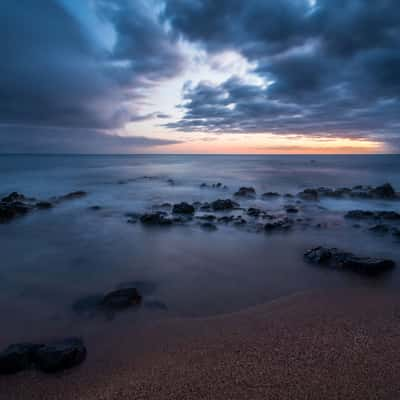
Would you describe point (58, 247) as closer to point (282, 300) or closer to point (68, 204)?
point (282, 300)

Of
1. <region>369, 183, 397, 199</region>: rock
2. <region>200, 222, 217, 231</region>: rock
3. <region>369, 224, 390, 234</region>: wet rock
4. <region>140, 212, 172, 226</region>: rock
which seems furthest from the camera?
<region>369, 183, 397, 199</region>: rock

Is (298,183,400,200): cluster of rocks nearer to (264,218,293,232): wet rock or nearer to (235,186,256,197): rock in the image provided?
(235,186,256,197): rock

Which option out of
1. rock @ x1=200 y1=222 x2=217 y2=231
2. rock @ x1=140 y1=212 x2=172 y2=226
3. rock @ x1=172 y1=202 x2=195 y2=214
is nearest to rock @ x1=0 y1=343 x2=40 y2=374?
rock @ x1=200 y1=222 x2=217 y2=231

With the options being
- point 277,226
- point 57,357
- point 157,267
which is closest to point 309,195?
point 277,226

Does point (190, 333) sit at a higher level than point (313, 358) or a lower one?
lower

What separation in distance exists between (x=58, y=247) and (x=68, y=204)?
359 inches

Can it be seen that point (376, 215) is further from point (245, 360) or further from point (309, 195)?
point (245, 360)

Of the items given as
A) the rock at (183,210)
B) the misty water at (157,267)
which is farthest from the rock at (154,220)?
the rock at (183,210)

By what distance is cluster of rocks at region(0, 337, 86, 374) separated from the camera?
11.3ft

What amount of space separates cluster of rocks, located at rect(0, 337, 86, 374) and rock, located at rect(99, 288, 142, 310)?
1333 mm

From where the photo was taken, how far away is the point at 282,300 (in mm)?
Result: 5227

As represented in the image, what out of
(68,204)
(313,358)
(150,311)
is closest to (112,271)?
(150,311)

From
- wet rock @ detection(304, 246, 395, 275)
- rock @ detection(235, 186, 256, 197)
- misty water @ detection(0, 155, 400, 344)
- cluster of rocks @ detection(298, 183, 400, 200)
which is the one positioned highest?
cluster of rocks @ detection(298, 183, 400, 200)

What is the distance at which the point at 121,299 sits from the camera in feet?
16.9
